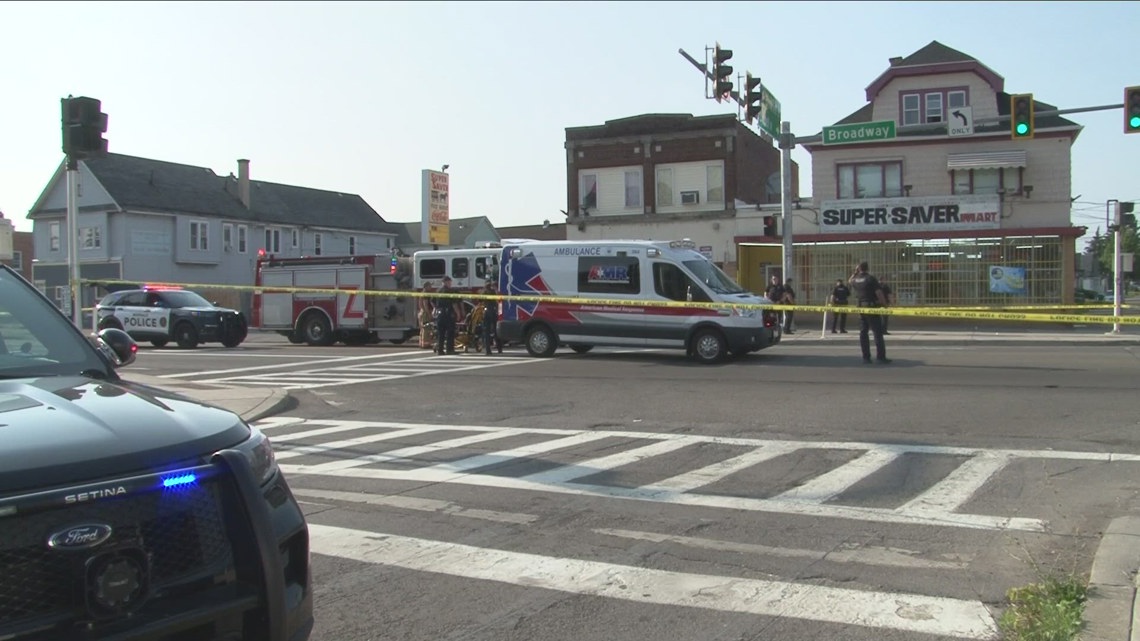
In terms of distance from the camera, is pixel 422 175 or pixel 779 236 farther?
pixel 422 175

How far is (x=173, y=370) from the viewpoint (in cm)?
1983

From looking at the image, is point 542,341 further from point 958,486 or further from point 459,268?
point 958,486

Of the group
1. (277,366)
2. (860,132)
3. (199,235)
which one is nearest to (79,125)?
(277,366)

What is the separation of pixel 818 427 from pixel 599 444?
2.60 m

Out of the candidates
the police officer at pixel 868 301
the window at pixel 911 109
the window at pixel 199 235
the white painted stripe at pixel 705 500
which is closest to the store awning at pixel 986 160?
the window at pixel 911 109

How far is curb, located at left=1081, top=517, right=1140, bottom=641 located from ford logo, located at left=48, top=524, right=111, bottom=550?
13.3 feet

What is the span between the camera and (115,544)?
2820 millimetres

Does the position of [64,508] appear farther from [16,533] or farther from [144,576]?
[144,576]

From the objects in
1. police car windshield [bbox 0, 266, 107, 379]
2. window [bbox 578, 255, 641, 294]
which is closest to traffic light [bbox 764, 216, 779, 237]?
window [bbox 578, 255, 641, 294]

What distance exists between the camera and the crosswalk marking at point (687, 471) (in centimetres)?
710

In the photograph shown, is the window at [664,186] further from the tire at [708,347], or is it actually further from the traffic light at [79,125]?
the traffic light at [79,125]

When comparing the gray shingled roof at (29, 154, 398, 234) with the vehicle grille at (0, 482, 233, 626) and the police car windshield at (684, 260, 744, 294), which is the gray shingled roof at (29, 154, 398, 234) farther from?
the vehicle grille at (0, 482, 233, 626)

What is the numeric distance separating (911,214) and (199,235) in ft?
126

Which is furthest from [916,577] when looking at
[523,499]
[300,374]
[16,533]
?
[300,374]
